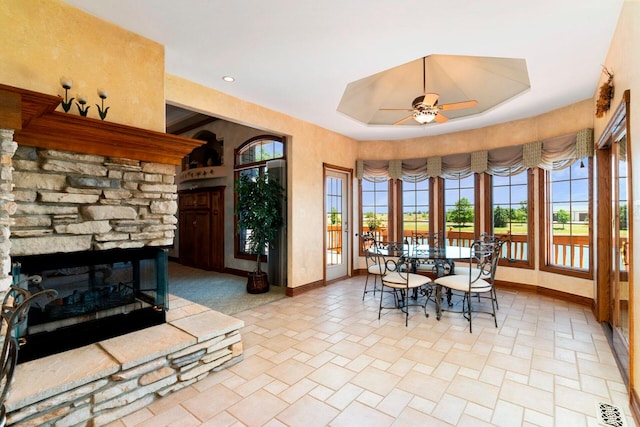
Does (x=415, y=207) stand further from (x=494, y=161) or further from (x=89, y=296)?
(x=89, y=296)

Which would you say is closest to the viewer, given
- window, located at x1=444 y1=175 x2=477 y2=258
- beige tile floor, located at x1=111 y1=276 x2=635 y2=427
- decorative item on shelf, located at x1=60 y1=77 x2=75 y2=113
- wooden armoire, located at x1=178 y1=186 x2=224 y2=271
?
beige tile floor, located at x1=111 y1=276 x2=635 y2=427

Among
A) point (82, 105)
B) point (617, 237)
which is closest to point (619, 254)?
point (617, 237)

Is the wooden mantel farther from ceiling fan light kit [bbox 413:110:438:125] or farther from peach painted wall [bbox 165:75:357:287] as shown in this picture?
ceiling fan light kit [bbox 413:110:438:125]

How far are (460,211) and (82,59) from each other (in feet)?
18.7

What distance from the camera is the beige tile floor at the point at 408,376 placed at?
1.95m

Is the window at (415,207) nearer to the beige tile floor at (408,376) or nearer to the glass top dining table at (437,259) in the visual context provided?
the glass top dining table at (437,259)

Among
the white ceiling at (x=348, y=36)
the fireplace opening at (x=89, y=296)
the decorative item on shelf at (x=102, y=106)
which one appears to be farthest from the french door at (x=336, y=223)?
the decorative item on shelf at (x=102, y=106)

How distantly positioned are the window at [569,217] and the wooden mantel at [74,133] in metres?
5.13

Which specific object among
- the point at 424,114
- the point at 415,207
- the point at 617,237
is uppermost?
the point at 424,114

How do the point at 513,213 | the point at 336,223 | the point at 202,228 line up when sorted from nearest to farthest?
the point at 513,213 → the point at 336,223 → the point at 202,228

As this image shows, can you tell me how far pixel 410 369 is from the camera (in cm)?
251

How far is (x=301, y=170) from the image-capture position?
4.95 m

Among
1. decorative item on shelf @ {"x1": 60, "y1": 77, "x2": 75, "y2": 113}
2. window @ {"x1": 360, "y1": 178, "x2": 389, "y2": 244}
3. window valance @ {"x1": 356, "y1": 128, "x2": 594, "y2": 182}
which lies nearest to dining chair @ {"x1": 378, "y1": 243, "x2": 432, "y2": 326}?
window @ {"x1": 360, "y1": 178, "x2": 389, "y2": 244}

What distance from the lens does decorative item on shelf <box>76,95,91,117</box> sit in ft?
7.48
